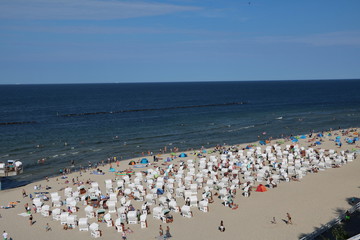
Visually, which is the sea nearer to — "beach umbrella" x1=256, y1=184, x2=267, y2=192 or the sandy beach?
the sandy beach

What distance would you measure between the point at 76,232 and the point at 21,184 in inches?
656

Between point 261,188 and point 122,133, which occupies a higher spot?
point 122,133

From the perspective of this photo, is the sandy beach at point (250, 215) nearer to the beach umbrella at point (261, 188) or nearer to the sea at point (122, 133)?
the beach umbrella at point (261, 188)

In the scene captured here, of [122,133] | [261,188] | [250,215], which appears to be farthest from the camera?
[122,133]

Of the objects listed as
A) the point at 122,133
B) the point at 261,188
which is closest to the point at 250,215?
the point at 261,188

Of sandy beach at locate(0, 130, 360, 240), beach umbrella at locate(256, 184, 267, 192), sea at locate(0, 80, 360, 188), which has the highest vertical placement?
sea at locate(0, 80, 360, 188)

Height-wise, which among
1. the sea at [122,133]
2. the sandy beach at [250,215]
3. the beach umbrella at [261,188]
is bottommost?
the sandy beach at [250,215]

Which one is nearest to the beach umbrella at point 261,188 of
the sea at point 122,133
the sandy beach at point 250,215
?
the sandy beach at point 250,215

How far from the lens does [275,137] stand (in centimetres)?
6003

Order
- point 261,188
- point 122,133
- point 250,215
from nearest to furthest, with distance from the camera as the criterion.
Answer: point 250,215, point 261,188, point 122,133

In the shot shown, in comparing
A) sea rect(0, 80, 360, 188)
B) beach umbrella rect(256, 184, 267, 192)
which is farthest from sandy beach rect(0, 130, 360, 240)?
sea rect(0, 80, 360, 188)

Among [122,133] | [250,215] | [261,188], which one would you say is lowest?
[250,215]

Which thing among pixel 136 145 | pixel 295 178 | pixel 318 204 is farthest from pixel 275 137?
pixel 318 204

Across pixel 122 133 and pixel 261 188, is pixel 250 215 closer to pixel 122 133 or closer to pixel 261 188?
pixel 261 188
